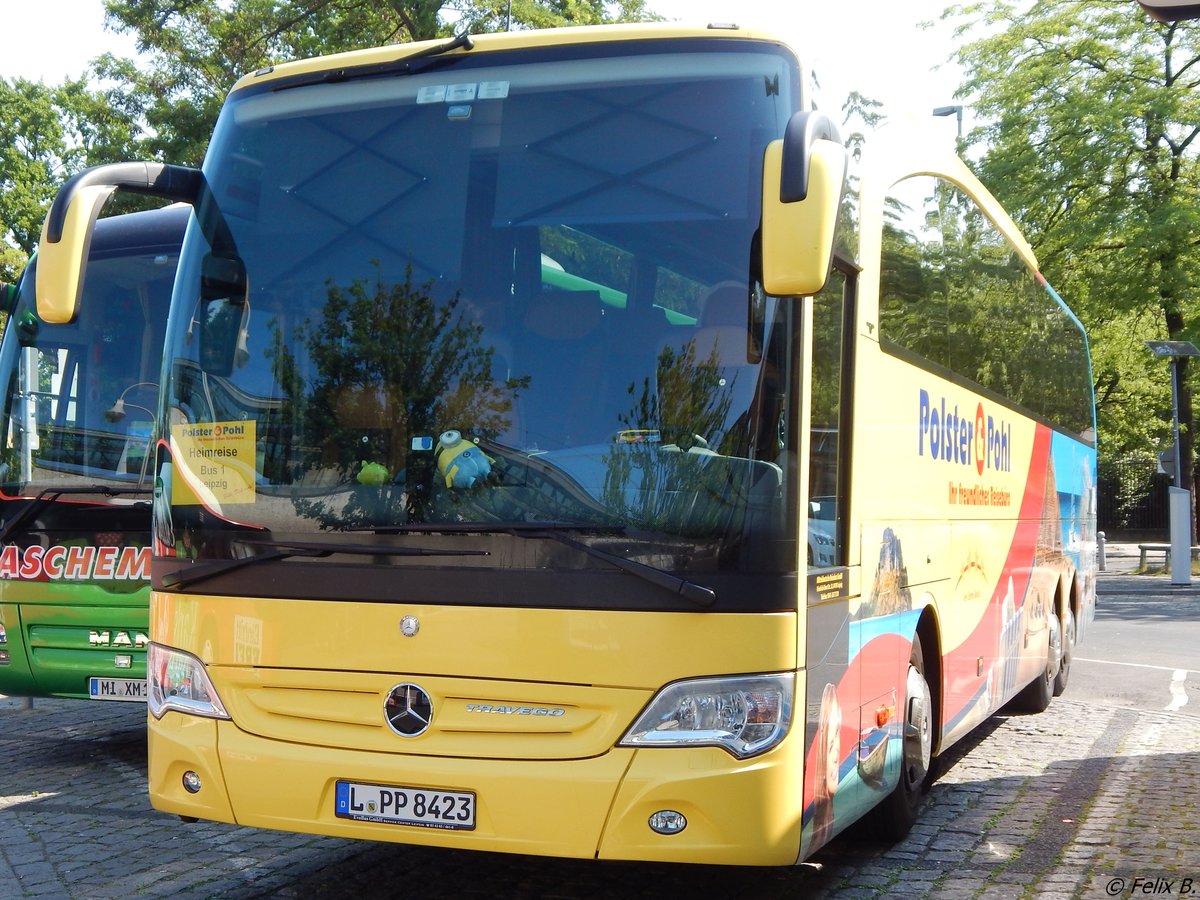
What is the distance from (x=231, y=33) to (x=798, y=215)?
23843 mm

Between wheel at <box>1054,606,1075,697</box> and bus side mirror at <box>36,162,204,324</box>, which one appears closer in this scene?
bus side mirror at <box>36,162,204,324</box>

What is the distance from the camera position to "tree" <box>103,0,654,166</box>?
2297cm

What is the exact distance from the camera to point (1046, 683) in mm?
11156

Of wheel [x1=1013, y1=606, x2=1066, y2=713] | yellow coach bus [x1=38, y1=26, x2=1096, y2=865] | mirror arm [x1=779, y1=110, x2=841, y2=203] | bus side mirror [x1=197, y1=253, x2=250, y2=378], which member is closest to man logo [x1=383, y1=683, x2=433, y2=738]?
yellow coach bus [x1=38, y1=26, x2=1096, y2=865]

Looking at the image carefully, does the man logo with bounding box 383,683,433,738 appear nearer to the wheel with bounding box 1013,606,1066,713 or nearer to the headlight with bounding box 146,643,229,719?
the headlight with bounding box 146,643,229,719

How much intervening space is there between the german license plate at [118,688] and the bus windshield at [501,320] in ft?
11.1

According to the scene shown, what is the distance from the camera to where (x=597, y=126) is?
5.04 metres

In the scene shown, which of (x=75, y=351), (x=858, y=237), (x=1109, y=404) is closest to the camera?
(x=858, y=237)

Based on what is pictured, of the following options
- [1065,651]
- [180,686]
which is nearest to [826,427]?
[180,686]

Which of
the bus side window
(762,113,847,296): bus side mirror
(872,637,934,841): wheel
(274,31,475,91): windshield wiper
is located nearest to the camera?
(762,113,847,296): bus side mirror

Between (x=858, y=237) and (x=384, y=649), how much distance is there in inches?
98.5

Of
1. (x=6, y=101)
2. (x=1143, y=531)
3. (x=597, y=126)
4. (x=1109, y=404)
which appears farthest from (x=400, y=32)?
(x=6, y=101)

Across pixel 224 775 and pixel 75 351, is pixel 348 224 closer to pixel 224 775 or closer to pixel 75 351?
pixel 224 775

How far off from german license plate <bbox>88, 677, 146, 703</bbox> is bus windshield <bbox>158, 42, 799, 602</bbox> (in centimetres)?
339
